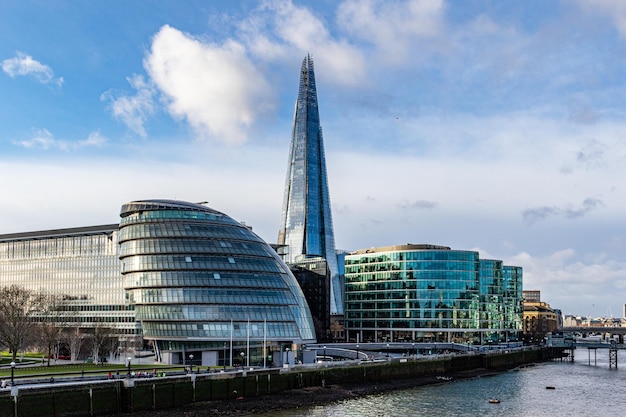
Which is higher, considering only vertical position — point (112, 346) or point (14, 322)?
point (14, 322)

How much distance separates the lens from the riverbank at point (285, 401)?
68.1m

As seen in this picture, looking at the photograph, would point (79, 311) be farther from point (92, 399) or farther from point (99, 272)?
point (92, 399)

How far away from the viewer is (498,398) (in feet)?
286


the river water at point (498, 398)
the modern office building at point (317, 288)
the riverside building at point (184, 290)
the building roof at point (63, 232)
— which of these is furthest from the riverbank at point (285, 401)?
the modern office building at point (317, 288)

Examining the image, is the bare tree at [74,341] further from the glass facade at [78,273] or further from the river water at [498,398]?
the river water at [498,398]

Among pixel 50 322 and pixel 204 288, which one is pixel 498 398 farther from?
pixel 50 322

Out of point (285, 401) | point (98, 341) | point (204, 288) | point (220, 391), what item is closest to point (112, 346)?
point (98, 341)

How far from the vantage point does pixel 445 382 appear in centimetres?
10606

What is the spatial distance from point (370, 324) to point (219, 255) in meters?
90.5

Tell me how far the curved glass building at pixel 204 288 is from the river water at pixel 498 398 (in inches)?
988

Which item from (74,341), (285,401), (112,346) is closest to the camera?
(285,401)

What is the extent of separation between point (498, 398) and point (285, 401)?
2732 centimetres

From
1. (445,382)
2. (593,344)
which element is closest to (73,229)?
(445,382)

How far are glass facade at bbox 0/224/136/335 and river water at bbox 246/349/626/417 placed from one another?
153 ft
